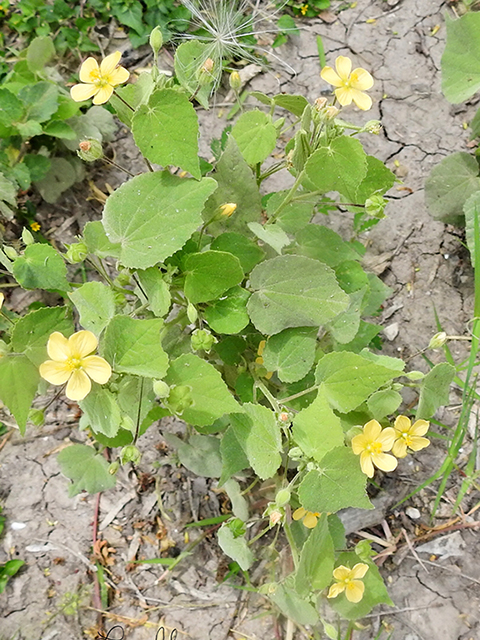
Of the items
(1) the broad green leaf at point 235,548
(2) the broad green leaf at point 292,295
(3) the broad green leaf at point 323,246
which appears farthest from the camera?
(3) the broad green leaf at point 323,246

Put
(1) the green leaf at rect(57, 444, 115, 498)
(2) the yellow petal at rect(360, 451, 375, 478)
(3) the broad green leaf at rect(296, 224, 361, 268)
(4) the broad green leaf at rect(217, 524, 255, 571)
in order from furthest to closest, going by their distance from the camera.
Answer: (1) the green leaf at rect(57, 444, 115, 498) < (3) the broad green leaf at rect(296, 224, 361, 268) < (4) the broad green leaf at rect(217, 524, 255, 571) < (2) the yellow petal at rect(360, 451, 375, 478)

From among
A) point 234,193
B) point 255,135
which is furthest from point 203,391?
point 255,135

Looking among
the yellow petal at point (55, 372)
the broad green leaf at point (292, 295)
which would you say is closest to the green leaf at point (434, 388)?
the broad green leaf at point (292, 295)

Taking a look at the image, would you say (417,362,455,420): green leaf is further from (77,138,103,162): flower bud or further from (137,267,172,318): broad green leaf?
(77,138,103,162): flower bud

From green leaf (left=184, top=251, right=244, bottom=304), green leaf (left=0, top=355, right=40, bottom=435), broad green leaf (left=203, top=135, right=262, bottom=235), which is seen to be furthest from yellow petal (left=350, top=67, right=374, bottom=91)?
green leaf (left=0, top=355, right=40, bottom=435)

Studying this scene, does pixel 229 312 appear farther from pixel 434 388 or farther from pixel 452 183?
pixel 452 183

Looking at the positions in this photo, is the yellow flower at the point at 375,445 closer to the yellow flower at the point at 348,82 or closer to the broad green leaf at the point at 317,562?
the broad green leaf at the point at 317,562
